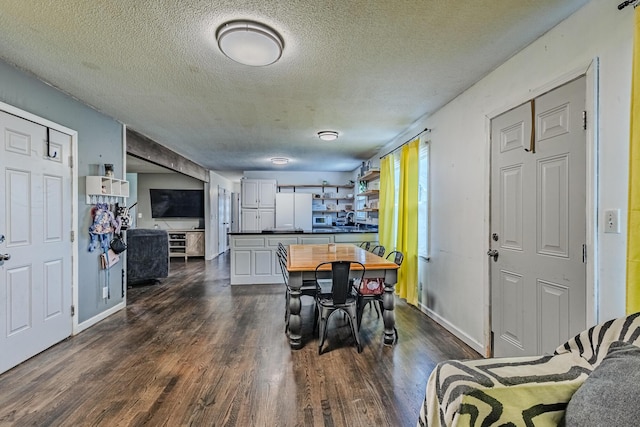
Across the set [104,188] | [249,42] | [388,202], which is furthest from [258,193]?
[249,42]

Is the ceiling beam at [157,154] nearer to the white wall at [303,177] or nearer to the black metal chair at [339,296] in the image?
the white wall at [303,177]

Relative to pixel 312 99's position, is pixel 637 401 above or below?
below

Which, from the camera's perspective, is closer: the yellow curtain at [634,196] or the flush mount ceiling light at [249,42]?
the yellow curtain at [634,196]

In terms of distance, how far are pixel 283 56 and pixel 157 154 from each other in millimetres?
3734

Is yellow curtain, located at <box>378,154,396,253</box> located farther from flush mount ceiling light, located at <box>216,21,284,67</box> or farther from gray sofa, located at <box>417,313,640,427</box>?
gray sofa, located at <box>417,313,640,427</box>

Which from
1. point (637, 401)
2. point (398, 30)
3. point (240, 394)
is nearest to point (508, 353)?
point (637, 401)

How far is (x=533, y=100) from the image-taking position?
2098mm

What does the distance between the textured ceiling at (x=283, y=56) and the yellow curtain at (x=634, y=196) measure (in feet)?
2.08

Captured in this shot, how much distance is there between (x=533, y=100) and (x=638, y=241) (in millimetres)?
1189

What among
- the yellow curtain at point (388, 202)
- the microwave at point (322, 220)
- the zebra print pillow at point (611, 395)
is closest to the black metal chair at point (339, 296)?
the zebra print pillow at point (611, 395)

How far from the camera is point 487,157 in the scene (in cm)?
256

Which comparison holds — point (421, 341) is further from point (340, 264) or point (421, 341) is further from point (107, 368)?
point (107, 368)

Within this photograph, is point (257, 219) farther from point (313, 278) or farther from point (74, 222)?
point (313, 278)

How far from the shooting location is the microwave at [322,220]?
8.18 metres
